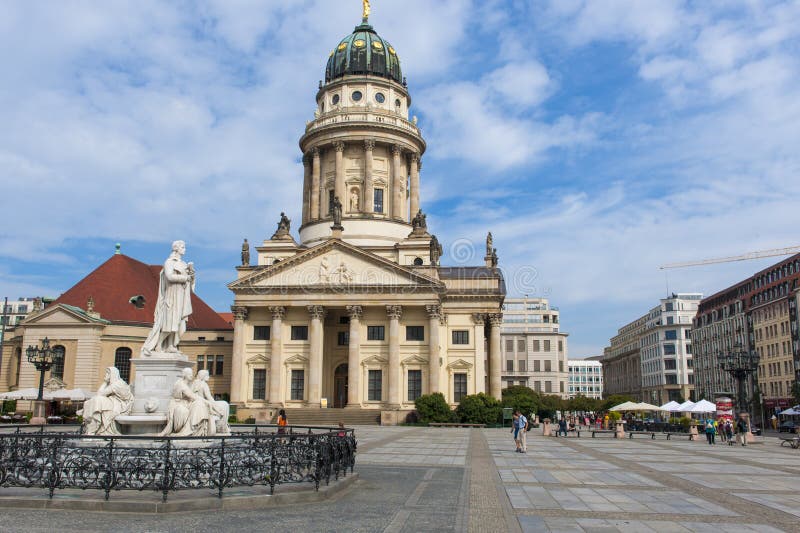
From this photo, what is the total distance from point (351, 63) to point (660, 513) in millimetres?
69406

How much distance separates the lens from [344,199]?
7125 cm

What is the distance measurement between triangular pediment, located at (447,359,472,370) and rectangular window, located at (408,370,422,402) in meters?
3.27

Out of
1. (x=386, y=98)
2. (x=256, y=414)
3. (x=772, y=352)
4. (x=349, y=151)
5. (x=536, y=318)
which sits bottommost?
(x=256, y=414)

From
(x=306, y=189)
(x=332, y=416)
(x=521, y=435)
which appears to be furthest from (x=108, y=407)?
(x=306, y=189)

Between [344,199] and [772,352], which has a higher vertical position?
[344,199]

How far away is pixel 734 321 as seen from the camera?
9381 centimetres

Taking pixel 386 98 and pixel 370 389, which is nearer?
pixel 370 389

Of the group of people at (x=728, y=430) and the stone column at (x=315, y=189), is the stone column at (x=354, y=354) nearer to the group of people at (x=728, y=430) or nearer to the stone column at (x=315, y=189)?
the stone column at (x=315, y=189)

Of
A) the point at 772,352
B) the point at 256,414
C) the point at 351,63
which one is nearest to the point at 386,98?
the point at 351,63

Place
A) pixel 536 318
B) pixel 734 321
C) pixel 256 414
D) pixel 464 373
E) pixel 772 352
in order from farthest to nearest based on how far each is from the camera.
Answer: pixel 536 318 → pixel 734 321 → pixel 772 352 → pixel 464 373 → pixel 256 414

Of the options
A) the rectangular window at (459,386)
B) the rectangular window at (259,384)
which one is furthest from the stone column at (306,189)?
the rectangular window at (459,386)

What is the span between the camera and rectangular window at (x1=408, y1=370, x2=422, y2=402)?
6025 centimetres

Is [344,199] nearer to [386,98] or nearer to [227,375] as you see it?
[386,98]

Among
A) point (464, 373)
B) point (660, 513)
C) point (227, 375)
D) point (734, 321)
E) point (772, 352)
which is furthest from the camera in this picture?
point (734, 321)
